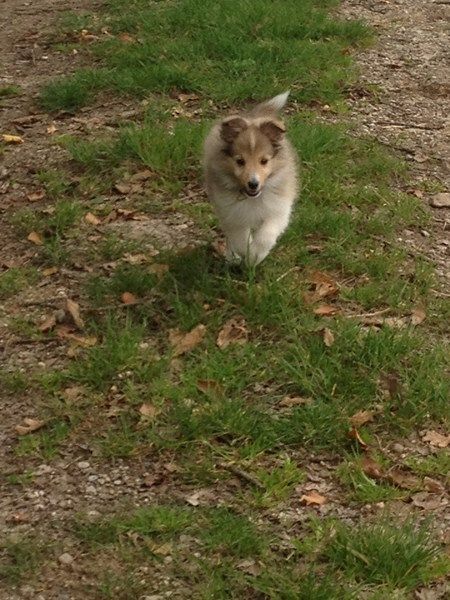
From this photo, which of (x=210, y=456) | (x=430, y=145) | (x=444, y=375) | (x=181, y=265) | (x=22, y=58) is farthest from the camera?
(x=22, y=58)

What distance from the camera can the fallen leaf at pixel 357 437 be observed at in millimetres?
4316

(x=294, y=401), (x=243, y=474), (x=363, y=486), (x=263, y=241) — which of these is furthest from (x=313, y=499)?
(x=263, y=241)

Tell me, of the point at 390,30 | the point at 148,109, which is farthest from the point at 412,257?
the point at 390,30

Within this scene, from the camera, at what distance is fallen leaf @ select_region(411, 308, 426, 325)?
516 centimetres

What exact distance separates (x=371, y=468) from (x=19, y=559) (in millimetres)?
1481

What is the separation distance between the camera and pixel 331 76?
7949 mm

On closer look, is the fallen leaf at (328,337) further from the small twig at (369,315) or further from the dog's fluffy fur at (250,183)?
the dog's fluffy fur at (250,183)

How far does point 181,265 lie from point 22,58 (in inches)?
164

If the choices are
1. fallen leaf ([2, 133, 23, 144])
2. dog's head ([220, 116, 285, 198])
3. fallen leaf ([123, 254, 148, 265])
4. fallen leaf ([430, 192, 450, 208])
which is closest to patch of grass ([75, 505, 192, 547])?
dog's head ([220, 116, 285, 198])

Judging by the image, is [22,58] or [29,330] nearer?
[29,330]

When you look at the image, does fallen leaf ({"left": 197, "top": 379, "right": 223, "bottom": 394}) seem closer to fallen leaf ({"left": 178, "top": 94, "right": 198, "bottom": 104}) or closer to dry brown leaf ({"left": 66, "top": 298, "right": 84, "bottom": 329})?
dry brown leaf ({"left": 66, "top": 298, "right": 84, "bottom": 329})

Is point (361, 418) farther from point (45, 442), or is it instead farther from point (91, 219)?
point (91, 219)

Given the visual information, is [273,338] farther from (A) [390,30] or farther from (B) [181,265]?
(A) [390,30]

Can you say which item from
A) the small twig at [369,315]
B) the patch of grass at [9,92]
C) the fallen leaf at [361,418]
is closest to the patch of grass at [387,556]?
the fallen leaf at [361,418]
